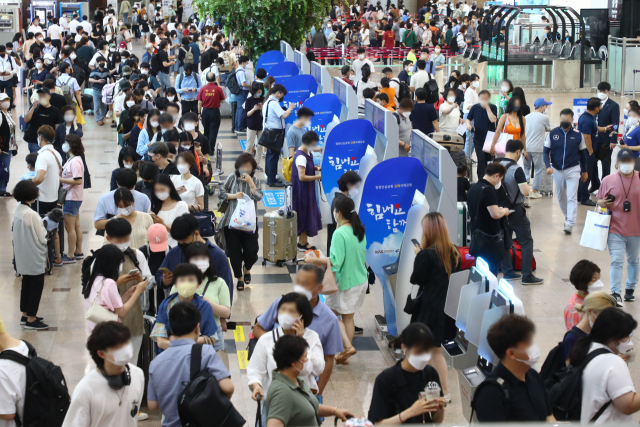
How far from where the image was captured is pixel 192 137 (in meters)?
9.70

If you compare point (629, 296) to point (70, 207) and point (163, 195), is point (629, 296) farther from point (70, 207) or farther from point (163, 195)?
point (70, 207)

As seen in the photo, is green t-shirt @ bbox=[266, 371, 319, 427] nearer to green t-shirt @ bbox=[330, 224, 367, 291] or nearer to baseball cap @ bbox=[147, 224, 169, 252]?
green t-shirt @ bbox=[330, 224, 367, 291]

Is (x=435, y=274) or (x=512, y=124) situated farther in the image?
(x=512, y=124)

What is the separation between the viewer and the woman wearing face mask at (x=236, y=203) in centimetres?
746

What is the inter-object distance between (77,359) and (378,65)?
2015cm

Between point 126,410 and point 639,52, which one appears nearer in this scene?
point 126,410

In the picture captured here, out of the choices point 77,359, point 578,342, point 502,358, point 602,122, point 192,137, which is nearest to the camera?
point 502,358

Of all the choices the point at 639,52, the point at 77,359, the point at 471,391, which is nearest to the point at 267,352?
the point at 471,391

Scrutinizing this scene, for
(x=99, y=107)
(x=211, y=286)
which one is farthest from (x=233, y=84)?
(x=211, y=286)

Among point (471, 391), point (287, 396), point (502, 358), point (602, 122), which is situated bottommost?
point (471, 391)

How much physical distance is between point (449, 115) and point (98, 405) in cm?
934

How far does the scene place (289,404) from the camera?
12.0ft

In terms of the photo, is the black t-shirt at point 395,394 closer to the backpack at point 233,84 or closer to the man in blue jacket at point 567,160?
the man in blue jacket at point 567,160

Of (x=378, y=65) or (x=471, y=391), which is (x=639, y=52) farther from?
(x=471, y=391)
